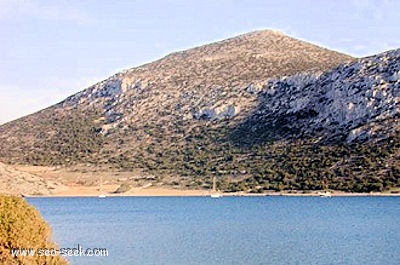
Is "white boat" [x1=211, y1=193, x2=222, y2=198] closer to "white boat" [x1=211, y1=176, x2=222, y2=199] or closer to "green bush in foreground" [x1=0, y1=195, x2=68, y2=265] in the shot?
"white boat" [x1=211, y1=176, x2=222, y2=199]

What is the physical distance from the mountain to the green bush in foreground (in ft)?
304

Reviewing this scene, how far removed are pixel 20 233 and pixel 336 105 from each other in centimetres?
11334

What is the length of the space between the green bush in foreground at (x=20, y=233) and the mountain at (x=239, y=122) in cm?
9262

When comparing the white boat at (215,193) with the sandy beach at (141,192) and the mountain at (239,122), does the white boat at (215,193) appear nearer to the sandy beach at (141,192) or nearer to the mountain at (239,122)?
the sandy beach at (141,192)

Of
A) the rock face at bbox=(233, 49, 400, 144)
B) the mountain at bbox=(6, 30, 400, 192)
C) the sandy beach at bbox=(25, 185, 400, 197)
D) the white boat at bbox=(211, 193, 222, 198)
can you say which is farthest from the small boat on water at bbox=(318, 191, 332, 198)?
the white boat at bbox=(211, 193, 222, 198)

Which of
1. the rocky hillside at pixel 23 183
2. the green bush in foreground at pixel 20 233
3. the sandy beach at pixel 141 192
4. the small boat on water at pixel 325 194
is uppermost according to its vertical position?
the green bush in foreground at pixel 20 233

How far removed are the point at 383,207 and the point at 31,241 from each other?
7018 cm

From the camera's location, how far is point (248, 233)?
5666 cm

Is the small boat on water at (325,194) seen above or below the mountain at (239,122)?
below

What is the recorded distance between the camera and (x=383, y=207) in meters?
81.1

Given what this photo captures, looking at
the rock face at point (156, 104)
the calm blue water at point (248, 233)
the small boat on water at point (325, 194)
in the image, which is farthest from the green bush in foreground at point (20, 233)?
the rock face at point (156, 104)

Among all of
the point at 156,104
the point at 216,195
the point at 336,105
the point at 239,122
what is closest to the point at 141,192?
the point at 216,195

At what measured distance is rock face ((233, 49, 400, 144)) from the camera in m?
116

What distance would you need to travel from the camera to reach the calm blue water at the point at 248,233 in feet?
134
